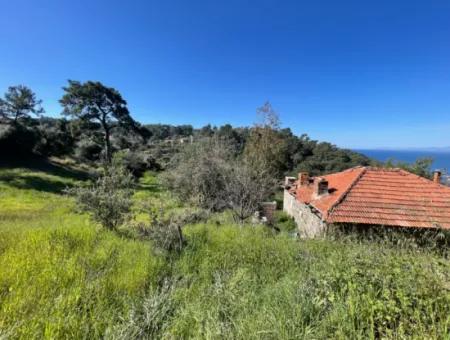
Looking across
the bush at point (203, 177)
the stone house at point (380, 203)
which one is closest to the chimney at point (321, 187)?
the stone house at point (380, 203)

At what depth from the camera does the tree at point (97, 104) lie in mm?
26719

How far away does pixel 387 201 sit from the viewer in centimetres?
1130

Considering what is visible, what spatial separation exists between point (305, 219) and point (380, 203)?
424 centimetres

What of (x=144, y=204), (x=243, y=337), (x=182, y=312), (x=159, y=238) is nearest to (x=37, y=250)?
(x=159, y=238)

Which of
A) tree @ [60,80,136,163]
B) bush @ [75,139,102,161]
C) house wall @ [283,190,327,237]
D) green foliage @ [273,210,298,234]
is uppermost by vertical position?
tree @ [60,80,136,163]

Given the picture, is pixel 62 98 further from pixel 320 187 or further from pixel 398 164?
pixel 398 164

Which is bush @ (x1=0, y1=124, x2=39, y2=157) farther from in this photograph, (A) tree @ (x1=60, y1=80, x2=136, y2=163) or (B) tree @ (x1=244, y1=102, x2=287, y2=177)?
(B) tree @ (x1=244, y1=102, x2=287, y2=177)

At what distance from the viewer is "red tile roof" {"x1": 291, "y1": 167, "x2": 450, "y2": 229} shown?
402 inches

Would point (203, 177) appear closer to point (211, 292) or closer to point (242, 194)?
point (242, 194)

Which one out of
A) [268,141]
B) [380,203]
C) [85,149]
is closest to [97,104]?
[85,149]

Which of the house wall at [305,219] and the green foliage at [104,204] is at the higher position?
the green foliage at [104,204]

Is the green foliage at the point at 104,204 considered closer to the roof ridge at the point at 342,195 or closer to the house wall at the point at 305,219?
the house wall at the point at 305,219

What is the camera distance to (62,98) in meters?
26.5

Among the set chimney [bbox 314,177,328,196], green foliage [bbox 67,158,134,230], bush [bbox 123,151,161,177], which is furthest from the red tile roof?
bush [bbox 123,151,161,177]
